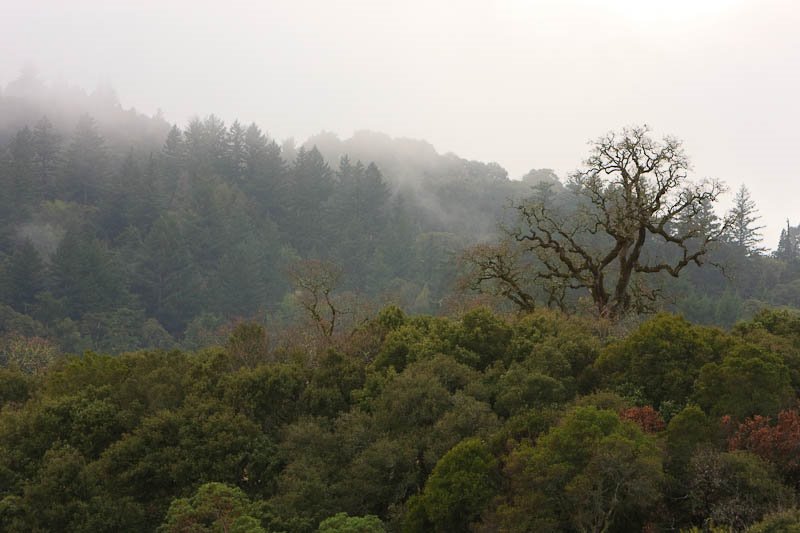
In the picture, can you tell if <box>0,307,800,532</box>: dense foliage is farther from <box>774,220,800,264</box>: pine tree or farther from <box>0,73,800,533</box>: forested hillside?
<box>774,220,800,264</box>: pine tree

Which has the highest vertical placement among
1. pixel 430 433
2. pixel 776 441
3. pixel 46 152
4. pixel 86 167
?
pixel 46 152

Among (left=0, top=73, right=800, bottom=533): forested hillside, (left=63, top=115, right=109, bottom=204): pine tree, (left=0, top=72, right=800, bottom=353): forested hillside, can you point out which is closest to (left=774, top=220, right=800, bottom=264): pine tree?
(left=0, top=72, right=800, bottom=353): forested hillside

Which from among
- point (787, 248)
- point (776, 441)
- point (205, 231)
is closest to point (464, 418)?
point (776, 441)

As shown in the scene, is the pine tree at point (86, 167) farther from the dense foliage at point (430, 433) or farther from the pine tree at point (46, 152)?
the dense foliage at point (430, 433)

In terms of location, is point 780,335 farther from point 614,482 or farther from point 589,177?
point 614,482

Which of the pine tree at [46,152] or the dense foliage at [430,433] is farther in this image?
the pine tree at [46,152]

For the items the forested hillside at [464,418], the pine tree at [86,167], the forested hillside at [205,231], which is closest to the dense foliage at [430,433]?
the forested hillside at [464,418]

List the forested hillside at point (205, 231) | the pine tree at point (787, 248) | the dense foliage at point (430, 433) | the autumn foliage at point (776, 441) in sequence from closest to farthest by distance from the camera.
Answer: the dense foliage at point (430, 433), the autumn foliage at point (776, 441), the forested hillside at point (205, 231), the pine tree at point (787, 248)

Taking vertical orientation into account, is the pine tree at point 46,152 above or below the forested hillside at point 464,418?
above

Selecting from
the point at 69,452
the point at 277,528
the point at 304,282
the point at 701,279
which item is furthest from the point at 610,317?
the point at 701,279

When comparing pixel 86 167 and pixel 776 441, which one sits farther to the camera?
pixel 86 167

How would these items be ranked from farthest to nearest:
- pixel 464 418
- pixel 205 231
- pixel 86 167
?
pixel 86 167, pixel 205 231, pixel 464 418

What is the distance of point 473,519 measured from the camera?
1922cm

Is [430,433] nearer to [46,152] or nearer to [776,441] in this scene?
[776,441]
